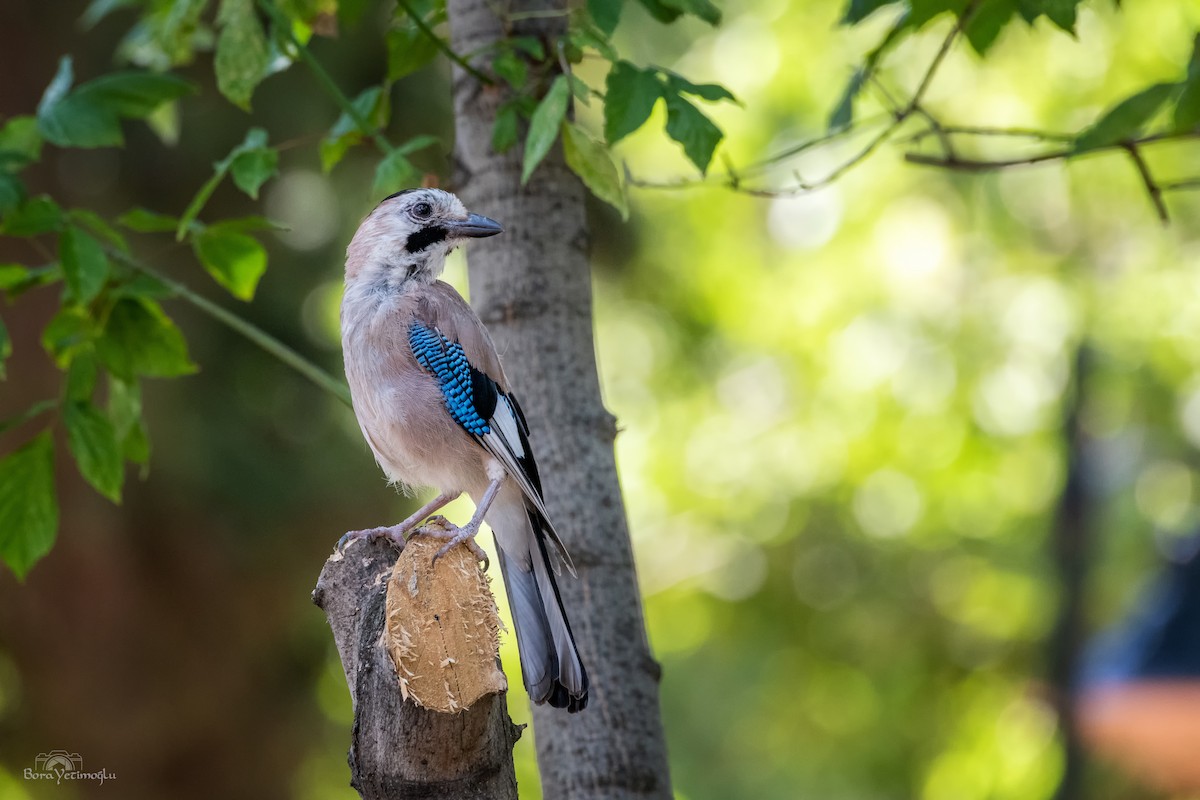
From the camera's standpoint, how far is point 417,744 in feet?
7.41

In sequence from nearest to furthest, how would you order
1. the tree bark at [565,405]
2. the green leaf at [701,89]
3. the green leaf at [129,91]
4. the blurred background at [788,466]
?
the green leaf at [701,89], the tree bark at [565,405], the green leaf at [129,91], the blurred background at [788,466]

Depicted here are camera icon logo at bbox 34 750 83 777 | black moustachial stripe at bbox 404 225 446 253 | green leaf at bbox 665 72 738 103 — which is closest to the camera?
green leaf at bbox 665 72 738 103

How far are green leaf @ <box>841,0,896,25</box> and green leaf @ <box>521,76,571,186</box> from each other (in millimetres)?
708

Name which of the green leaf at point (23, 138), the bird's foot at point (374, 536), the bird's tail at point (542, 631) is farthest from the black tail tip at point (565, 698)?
the green leaf at point (23, 138)

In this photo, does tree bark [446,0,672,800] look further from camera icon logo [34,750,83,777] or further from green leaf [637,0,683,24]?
camera icon logo [34,750,83,777]

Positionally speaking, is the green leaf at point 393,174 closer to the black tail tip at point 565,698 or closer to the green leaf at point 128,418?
the green leaf at point 128,418

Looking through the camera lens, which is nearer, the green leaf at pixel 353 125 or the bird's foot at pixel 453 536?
the bird's foot at pixel 453 536

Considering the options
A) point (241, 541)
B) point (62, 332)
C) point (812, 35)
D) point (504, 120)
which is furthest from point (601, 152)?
point (812, 35)

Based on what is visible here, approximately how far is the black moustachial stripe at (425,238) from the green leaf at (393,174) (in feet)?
0.57

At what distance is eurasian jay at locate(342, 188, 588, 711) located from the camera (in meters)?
3.10

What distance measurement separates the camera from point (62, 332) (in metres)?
3.51

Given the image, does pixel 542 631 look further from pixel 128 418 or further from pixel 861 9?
pixel 861 9

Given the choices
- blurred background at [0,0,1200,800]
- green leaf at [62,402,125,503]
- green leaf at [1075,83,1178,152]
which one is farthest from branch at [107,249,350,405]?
blurred background at [0,0,1200,800]

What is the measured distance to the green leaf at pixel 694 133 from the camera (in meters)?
2.84
